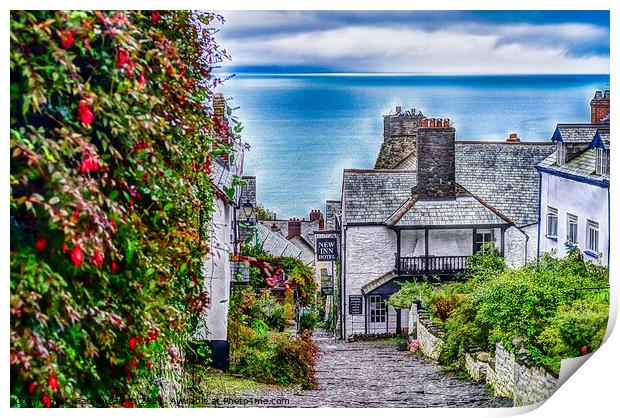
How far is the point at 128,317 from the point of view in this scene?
16.2ft

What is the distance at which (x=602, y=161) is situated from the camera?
5820mm

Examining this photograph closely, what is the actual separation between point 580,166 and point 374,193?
125 centimetres

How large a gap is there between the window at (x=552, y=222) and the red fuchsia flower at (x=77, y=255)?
2907mm

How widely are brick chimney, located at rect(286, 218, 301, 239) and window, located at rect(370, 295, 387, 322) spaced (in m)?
0.67

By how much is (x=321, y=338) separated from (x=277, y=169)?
1.08 meters

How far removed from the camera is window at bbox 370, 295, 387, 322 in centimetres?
601

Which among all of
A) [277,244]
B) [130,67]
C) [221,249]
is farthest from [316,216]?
[130,67]

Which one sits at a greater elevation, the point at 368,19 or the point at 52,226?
the point at 368,19

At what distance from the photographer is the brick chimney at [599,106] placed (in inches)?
227

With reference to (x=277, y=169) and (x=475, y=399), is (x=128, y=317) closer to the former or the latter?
(x=277, y=169)

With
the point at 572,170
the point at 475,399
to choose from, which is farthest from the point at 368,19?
the point at 475,399

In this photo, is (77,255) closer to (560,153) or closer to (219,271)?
(219,271)

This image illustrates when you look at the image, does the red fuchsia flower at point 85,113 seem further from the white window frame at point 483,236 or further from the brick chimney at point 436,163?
the white window frame at point 483,236

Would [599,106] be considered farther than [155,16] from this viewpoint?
Yes
